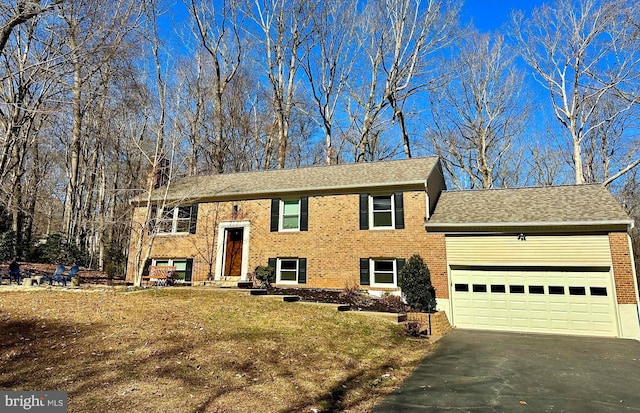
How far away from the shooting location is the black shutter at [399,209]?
1470cm

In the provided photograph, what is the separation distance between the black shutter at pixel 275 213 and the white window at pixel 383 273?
4.61m

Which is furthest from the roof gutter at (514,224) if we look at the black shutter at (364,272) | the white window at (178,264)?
the white window at (178,264)

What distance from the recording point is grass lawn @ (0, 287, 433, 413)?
5188 mm

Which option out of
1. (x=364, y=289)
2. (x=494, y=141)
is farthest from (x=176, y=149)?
(x=494, y=141)

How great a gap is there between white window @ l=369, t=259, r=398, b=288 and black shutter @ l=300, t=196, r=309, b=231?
10.7ft

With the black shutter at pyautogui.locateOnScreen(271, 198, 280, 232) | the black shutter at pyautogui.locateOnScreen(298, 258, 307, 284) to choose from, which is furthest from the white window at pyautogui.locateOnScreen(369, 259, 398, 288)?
the black shutter at pyautogui.locateOnScreen(271, 198, 280, 232)

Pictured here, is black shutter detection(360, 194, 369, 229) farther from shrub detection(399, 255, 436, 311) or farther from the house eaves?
shrub detection(399, 255, 436, 311)

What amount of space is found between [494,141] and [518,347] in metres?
20.9

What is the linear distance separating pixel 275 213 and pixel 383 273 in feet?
18.0

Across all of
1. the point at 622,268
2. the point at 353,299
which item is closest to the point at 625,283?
the point at 622,268

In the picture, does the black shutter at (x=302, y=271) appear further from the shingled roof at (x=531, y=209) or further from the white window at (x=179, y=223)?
the white window at (x=179, y=223)

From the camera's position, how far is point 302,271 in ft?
51.4

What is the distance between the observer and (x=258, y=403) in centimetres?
507

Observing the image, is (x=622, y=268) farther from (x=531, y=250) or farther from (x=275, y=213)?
(x=275, y=213)
